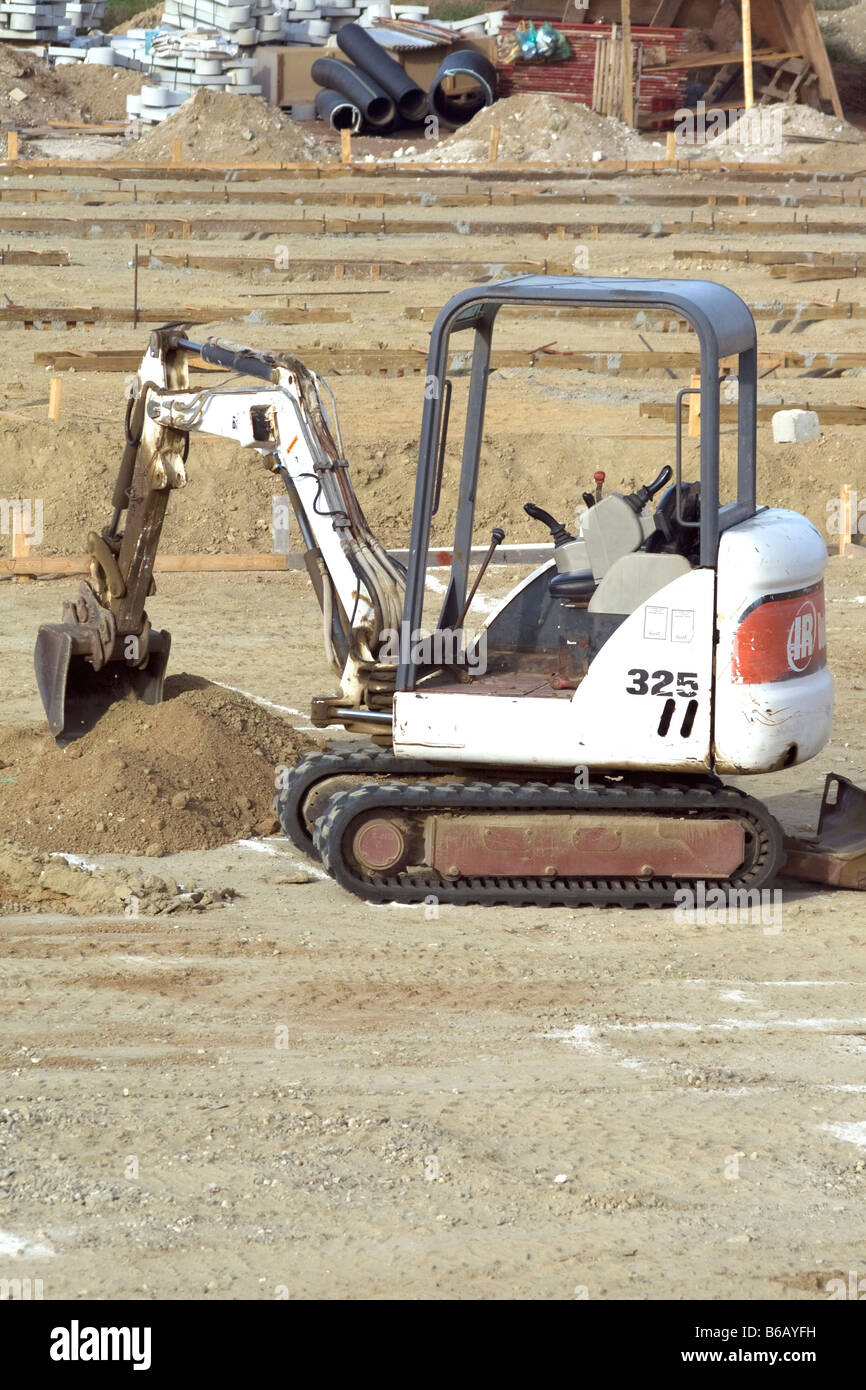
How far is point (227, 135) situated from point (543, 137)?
6472 mm

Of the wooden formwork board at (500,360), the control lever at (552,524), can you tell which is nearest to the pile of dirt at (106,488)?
the wooden formwork board at (500,360)

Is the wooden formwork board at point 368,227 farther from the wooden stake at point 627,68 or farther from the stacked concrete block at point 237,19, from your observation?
the stacked concrete block at point 237,19

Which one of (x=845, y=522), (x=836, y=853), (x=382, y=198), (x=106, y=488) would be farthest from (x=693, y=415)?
(x=382, y=198)

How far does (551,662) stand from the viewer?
748 centimetres

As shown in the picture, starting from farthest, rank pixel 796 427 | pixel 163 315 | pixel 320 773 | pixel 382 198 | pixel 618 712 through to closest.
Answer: pixel 382 198 < pixel 163 315 < pixel 320 773 < pixel 618 712 < pixel 796 427

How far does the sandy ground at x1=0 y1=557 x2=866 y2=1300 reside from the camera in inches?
176

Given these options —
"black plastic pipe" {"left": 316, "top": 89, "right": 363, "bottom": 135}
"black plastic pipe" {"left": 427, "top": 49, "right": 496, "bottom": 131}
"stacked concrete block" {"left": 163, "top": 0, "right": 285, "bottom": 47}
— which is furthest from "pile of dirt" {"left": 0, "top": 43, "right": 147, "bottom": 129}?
"black plastic pipe" {"left": 427, "top": 49, "right": 496, "bottom": 131}

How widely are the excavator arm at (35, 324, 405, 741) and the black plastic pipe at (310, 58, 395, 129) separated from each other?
30.2 meters

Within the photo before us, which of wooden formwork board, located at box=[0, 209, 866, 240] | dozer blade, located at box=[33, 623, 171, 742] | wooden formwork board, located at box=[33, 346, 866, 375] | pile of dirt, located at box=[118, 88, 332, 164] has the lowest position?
dozer blade, located at box=[33, 623, 171, 742]

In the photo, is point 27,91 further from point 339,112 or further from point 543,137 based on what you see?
point 543,137

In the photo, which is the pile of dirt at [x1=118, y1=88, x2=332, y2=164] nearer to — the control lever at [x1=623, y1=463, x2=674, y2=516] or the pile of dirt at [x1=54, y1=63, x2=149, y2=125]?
the pile of dirt at [x1=54, y1=63, x2=149, y2=125]

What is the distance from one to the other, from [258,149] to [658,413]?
62.7ft

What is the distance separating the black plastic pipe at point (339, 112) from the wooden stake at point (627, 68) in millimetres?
5768
